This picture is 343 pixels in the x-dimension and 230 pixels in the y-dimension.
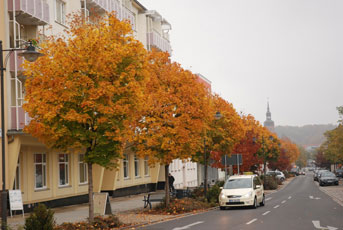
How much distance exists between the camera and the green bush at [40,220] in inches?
567

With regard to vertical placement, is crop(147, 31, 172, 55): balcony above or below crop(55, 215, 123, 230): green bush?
above

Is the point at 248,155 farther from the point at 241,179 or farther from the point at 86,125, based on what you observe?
the point at 86,125

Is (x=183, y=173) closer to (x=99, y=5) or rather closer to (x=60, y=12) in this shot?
(x=99, y=5)

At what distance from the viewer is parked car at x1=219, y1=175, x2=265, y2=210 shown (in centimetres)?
2597

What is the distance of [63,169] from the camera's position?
98.8ft

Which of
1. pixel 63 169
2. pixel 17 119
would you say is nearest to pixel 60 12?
pixel 17 119

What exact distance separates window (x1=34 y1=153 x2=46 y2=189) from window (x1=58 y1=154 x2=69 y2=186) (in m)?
1.72

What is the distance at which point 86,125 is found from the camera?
1781 centimetres

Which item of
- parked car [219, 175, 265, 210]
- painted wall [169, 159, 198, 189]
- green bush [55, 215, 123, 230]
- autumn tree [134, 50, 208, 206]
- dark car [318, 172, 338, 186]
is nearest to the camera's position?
green bush [55, 215, 123, 230]

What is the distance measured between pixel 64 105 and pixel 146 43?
93.1 ft

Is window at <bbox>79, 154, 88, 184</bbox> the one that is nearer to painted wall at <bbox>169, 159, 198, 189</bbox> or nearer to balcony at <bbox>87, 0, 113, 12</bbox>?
balcony at <bbox>87, 0, 113, 12</bbox>

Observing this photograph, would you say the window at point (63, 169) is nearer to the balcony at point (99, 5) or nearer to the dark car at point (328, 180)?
the balcony at point (99, 5)

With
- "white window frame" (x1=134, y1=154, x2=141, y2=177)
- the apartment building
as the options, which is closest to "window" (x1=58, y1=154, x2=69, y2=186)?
the apartment building

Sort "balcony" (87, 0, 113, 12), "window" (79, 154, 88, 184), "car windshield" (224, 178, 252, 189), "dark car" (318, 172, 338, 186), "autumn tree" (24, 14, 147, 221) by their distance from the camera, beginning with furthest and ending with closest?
"dark car" (318, 172, 338, 186) → "balcony" (87, 0, 113, 12) → "window" (79, 154, 88, 184) → "car windshield" (224, 178, 252, 189) → "autumn tree" (24, 14, 147, 221)
